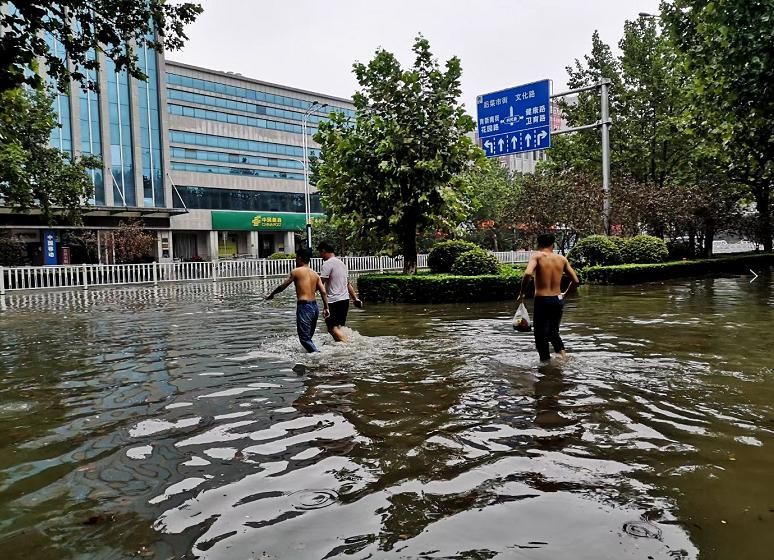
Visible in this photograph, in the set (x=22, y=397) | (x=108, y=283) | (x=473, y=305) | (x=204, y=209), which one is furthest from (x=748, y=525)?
(x=204, y=209)

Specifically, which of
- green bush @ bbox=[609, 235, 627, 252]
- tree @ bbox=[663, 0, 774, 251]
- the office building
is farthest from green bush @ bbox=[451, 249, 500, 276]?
the office building

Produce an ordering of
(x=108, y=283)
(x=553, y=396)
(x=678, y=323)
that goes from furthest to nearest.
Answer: (x=108, y=283)
(x=678, y=323)
(x=553, y=396)

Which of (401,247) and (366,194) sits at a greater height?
(366,194)

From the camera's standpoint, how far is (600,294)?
17969 mm

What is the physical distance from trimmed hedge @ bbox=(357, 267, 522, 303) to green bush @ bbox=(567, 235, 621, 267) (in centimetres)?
715

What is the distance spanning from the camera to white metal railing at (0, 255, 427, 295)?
2531 centimetres

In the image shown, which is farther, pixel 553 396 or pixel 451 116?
pixel 451 116

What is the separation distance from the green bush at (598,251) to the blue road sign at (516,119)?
4477 millimetres

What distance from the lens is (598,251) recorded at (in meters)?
23.1

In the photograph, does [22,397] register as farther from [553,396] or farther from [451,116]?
[451,116]

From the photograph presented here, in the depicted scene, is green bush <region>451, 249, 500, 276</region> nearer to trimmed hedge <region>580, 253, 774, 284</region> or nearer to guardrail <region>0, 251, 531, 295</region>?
guardrail <region>0, 251, 531, 295</region>

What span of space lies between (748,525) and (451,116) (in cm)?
1573

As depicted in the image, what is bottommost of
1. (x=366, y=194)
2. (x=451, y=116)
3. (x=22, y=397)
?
(x=22, y=397)

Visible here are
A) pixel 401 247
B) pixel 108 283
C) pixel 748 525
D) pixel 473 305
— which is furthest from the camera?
pixel 108 283
